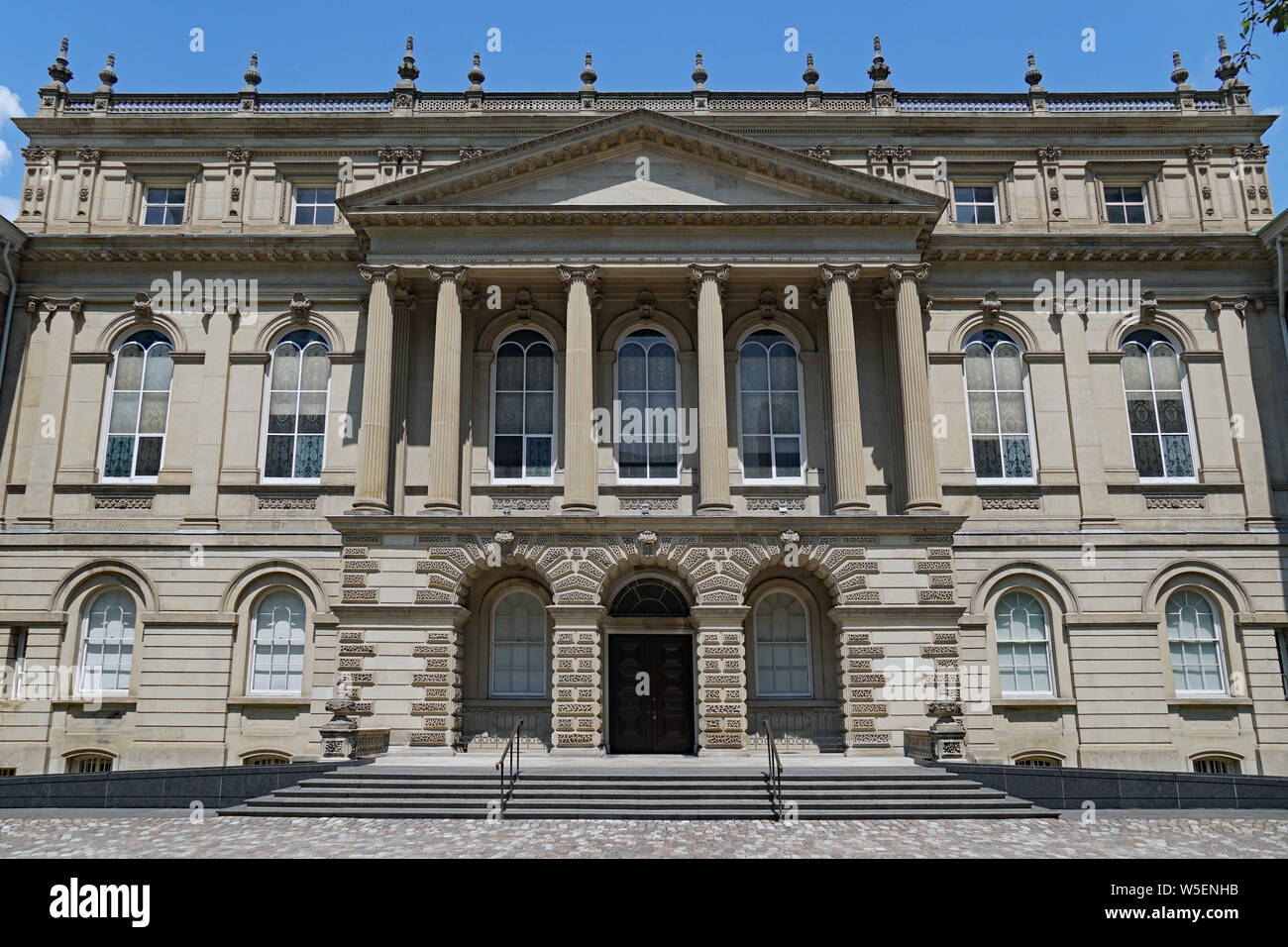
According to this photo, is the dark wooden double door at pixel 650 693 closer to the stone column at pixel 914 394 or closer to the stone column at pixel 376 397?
the stone column at pixel 914 394

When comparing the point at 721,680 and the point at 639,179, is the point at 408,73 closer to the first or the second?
the point at 639,179

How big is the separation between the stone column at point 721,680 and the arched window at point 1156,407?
1255 cm

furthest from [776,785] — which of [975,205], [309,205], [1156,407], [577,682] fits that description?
[309,205]

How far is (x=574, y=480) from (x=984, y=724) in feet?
38.3

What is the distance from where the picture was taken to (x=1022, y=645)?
2414 centimetres

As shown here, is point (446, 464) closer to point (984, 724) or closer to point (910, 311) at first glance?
point (910, 311)

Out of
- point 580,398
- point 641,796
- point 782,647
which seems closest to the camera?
point 641,796

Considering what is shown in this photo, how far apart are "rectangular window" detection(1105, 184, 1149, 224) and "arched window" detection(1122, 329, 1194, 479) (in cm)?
368

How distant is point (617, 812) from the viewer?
16.3 metres

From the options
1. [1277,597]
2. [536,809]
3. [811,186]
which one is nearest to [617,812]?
[536,809]

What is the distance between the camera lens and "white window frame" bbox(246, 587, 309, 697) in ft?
78.9

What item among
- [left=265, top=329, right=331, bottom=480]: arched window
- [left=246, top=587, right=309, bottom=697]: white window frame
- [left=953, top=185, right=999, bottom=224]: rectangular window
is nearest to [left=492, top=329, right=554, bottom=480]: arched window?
[left=265, top=329, right=331, bottom=480]: arched window

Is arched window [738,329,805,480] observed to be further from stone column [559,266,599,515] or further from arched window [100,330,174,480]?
arched window [100,330,174,480]

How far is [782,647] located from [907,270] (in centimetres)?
1014
